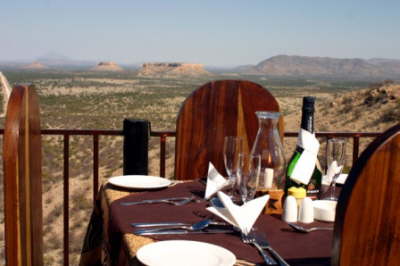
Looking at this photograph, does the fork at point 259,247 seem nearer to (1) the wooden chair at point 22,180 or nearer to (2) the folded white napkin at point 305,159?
(2) the folded white napkin at point 305,159

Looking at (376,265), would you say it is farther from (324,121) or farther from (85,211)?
(324,121)

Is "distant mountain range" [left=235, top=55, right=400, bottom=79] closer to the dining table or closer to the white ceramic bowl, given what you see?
the dining table

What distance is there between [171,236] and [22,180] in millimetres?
392

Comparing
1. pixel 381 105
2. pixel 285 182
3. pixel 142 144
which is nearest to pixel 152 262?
pixel 285 182

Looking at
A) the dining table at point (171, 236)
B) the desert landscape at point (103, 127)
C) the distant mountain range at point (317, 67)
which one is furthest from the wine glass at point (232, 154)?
the distant mountain range at point (317, 67)

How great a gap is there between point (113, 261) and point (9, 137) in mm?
451

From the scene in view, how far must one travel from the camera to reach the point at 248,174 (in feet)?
5.16

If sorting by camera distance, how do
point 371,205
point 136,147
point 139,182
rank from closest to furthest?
point 371,205 < point 139,182 < point 136,147

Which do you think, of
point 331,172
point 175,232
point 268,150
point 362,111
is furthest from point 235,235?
point 362,111

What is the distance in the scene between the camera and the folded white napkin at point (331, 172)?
173cm

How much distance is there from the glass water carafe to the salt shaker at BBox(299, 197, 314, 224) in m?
0.15

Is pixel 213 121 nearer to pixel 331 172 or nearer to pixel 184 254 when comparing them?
pixel 331 172

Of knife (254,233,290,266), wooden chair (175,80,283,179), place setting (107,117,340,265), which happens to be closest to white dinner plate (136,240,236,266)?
Result: place setting (107,117,340,265)

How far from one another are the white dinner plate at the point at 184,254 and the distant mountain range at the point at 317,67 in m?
158
